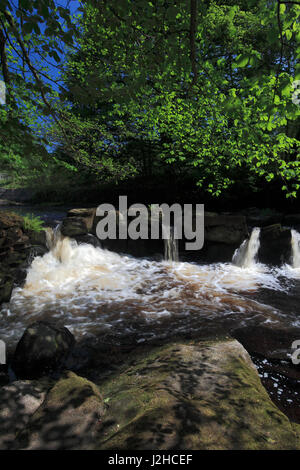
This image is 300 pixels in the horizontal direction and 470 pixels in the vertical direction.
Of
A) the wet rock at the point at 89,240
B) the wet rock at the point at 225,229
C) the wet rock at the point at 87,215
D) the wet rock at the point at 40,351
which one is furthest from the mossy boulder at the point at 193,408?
the wet rock at the point at 87,215

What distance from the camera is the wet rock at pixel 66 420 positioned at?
81.3 inches

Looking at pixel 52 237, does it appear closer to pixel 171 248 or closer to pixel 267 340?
→ pixel 171 248

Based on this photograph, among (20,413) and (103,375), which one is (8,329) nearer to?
(103,375)

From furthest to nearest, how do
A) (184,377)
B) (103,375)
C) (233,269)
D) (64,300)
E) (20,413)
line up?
(233,269), (64,300), (103,375), (184,377), (20,413)

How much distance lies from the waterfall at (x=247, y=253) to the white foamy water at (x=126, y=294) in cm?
27

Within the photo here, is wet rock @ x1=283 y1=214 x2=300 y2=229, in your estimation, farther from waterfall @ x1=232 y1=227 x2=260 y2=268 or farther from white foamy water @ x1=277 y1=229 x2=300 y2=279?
waterfall @ x1=232 y1=227 x2=260 y2=268

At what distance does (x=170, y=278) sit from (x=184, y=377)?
5930 mm

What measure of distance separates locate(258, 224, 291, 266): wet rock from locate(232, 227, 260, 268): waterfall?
279mm

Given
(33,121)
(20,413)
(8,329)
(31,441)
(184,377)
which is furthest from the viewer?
(33,121)

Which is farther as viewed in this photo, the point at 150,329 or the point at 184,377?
the point at 150,329

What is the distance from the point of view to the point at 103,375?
3.89 m

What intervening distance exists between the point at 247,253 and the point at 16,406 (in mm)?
10652
